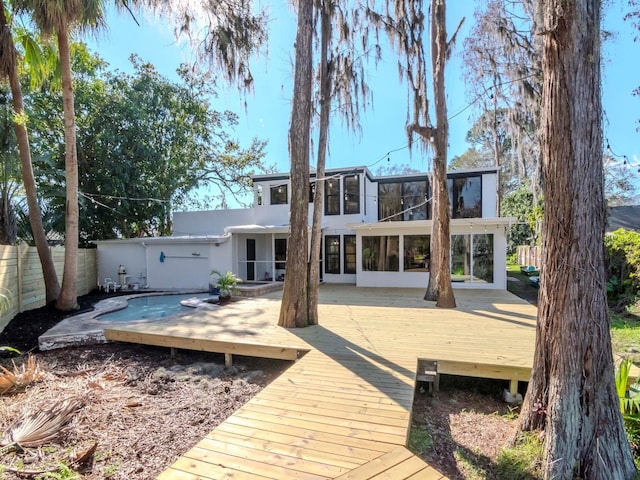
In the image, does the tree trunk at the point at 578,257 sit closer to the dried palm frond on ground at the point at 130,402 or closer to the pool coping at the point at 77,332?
the dried palm frond on ground at the point at 130,402

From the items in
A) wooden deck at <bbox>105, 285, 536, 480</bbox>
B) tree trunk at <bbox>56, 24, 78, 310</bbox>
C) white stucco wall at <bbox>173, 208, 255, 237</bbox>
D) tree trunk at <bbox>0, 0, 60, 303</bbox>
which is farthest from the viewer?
white stucco wall at <bbox>173, 208, 255, 237</bbox>

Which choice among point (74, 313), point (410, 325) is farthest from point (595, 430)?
point (74, 313)

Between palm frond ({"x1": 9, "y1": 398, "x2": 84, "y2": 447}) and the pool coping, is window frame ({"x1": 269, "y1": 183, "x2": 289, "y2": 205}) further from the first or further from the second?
palm frond ({"x1": 9, "y1": 398, "x2": 84, "y2": 447})

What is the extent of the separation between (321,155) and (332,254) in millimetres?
6612

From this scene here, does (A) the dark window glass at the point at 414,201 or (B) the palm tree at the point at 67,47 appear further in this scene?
(A) the dark window glass at the point at 414,201

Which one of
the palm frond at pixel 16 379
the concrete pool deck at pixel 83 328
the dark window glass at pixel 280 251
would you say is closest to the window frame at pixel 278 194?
the dark window glass at pixel 280 251

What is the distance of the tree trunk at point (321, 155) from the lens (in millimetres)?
5723

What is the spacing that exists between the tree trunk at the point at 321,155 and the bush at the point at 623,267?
681cm

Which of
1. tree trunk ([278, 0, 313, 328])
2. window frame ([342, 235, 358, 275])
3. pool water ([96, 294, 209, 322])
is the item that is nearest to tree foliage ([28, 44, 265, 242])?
pool water ([96, 294, 209, 322])

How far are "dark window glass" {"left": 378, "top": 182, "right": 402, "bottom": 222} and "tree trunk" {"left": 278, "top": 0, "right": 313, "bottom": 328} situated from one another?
7.09 meters

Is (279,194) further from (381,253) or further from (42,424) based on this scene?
(42,424)

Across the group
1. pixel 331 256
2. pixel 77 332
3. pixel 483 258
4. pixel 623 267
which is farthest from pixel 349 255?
pixel 77 332

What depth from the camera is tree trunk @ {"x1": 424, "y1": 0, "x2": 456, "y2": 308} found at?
24.0ft

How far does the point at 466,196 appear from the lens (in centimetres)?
1137
